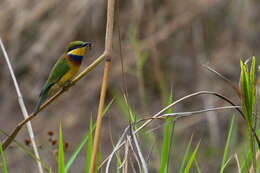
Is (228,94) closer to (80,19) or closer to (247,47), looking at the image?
(247,47)

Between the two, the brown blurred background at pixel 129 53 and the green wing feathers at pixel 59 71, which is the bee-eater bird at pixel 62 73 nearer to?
the green wing feathers at pixel 59 71

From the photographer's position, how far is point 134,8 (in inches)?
161

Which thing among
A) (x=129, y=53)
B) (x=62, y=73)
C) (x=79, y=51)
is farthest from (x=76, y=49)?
(x=129, y=53)

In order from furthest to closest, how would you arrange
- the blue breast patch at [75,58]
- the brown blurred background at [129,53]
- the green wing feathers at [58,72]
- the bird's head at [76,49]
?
the brown blurred background at [129,53] < the green wing feathers at [58,72] < the blue breast patch at [75,58] < the bird's head at [76,49]

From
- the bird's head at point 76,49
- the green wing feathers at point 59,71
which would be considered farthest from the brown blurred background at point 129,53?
the bird's head at point 76,49

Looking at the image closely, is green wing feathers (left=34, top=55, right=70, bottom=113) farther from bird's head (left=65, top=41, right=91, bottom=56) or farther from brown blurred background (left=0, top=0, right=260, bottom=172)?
brown blurred background (left=0, top=0, right=260, bottom=172)

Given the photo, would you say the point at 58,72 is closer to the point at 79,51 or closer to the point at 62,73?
the point at 62,73

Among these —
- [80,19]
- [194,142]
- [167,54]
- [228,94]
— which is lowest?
[194,142]

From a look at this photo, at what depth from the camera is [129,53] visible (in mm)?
4285

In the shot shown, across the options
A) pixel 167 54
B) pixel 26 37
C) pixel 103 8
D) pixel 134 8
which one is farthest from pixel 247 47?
pixel 26 37

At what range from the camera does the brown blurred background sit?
4.00 meters

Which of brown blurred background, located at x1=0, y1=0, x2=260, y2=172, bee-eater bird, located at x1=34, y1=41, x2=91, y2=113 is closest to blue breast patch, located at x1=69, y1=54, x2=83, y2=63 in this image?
bee-eater bird, located at x1=34, y1=41, x2=91, y2=113

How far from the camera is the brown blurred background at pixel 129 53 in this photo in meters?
4.00

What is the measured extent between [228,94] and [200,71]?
328 millimetres
